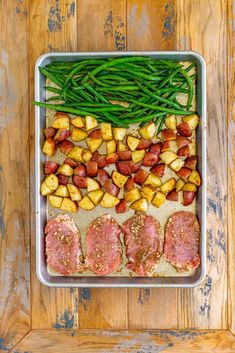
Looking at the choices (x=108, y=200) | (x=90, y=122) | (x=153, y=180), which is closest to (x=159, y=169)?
(x=153, y=180)

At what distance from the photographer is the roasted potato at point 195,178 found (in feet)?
7.13

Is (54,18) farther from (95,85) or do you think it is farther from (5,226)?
(5,226)

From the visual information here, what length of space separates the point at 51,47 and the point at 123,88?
437mm

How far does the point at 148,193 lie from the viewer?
2215 millimetres

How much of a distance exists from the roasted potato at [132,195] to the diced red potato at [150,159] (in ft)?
0.42

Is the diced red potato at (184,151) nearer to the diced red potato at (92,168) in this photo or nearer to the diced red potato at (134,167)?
the diced red potato at (134,167)

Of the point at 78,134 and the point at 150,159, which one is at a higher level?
the point at 78,134

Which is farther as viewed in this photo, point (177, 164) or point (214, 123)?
point (214, 123)

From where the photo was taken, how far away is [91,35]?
2342 mm

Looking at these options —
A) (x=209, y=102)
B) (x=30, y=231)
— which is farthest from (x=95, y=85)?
(x=30, y=231)

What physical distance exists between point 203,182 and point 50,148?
0.69m

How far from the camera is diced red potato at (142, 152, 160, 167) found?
2215 mm

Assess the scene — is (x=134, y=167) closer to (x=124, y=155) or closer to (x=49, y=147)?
(x=124, y=155)

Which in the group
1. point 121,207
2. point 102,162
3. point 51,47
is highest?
point 51,47
